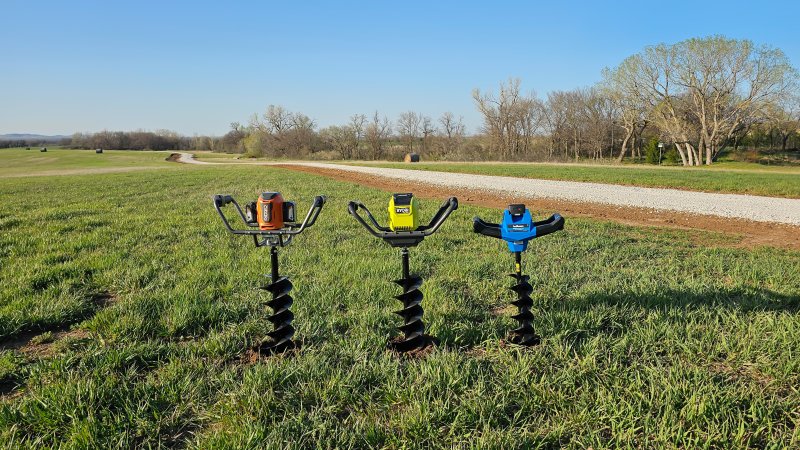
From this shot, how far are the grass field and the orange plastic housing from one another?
0.93 m

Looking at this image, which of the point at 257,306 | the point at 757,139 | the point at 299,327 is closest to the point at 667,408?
the point at 299,327

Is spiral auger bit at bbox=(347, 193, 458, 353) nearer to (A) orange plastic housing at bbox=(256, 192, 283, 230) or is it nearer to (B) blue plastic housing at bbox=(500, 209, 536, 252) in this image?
(B) blue plastic housing at bbox=(500, 209, 536, 252)

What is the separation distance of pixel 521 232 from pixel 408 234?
30.5 inches

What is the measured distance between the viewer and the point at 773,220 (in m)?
10.1

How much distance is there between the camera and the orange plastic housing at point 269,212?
285cm

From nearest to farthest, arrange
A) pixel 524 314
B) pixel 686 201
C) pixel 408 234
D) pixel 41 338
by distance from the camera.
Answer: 1. pixel 408 234
2. pixel 524 314
3. pixel 41 338
4. pixel 686 201

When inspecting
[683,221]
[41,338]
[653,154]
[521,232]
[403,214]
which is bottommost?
[41,338]

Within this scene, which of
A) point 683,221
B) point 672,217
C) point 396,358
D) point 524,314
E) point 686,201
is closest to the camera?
point 396,358

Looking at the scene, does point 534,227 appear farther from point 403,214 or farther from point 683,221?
point 683,221

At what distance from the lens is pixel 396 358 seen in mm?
2979

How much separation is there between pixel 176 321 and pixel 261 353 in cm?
101

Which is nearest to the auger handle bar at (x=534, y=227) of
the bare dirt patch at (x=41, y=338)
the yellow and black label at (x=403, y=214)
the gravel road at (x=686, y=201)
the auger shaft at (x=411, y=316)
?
the yellow and black label at (x=403, y=214)

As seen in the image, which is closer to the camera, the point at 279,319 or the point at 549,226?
the point at 549,226

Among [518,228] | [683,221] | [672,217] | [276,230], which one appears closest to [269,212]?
[276,230]
